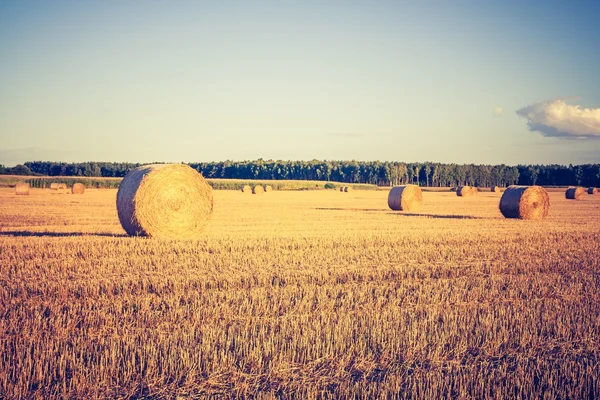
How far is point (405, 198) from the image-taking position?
29.9 meters

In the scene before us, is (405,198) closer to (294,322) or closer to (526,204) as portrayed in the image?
(526,204)

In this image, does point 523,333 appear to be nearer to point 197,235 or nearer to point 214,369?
point 214,369

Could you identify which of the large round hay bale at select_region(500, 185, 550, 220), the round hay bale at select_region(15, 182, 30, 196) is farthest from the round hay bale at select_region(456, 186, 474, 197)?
the round hay bale at select_region(15, 182, 30, 196)

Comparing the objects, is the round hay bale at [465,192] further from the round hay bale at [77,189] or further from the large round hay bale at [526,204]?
the round hay bale at [77,189]

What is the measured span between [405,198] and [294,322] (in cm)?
2441

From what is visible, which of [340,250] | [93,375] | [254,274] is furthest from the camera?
[340,250]

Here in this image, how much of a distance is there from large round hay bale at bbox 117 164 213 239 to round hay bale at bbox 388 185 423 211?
1586 centimetres

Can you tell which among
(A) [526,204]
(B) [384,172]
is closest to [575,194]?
(A) [526,204]

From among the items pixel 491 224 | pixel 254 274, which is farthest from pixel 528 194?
pixel 254 274

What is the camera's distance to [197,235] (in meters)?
15.9

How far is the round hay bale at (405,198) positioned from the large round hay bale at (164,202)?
52.0ft

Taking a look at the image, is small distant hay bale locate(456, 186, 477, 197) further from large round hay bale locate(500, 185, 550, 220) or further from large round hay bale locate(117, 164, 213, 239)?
large round hay bale locate(117, 164, 213, 239)

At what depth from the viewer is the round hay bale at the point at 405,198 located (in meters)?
29.9

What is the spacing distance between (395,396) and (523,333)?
8.26 ft
